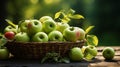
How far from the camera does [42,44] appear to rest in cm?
245

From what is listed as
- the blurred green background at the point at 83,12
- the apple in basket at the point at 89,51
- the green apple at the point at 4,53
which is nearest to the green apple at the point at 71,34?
the apple in basket at the point at 89,51

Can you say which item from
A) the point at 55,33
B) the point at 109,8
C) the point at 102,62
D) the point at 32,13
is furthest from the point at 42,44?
the point at 109,8

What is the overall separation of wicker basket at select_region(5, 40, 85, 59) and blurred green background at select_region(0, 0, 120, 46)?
2.22 m

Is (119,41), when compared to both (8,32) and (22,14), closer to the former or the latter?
(22,14)

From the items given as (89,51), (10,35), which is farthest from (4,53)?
(89,51)

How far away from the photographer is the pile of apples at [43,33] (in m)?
2.50

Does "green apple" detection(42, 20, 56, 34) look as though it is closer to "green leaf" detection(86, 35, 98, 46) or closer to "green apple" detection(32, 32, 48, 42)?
"green apple" detection(32, 32, 48, 42)

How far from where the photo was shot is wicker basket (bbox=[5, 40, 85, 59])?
246 centimetres

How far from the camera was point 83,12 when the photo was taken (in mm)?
4883

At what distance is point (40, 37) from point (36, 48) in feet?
0.22

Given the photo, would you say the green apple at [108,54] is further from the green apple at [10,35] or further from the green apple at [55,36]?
the green apple at [10,35]

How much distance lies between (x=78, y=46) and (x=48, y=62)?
220 millimetres

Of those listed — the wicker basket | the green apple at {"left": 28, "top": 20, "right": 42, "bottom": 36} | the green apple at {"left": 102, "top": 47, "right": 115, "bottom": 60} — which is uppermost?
the green apple at {"left": 28, "top": 20, "right": 42, "bottom": 36}

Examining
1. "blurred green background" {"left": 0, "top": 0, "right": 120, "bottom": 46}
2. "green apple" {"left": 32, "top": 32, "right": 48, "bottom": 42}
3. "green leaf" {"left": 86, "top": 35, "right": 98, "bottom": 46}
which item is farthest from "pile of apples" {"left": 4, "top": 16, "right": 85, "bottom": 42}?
"blurred green background" {"left": 0, "top": 0, "right": 120, "bottom": 46}
